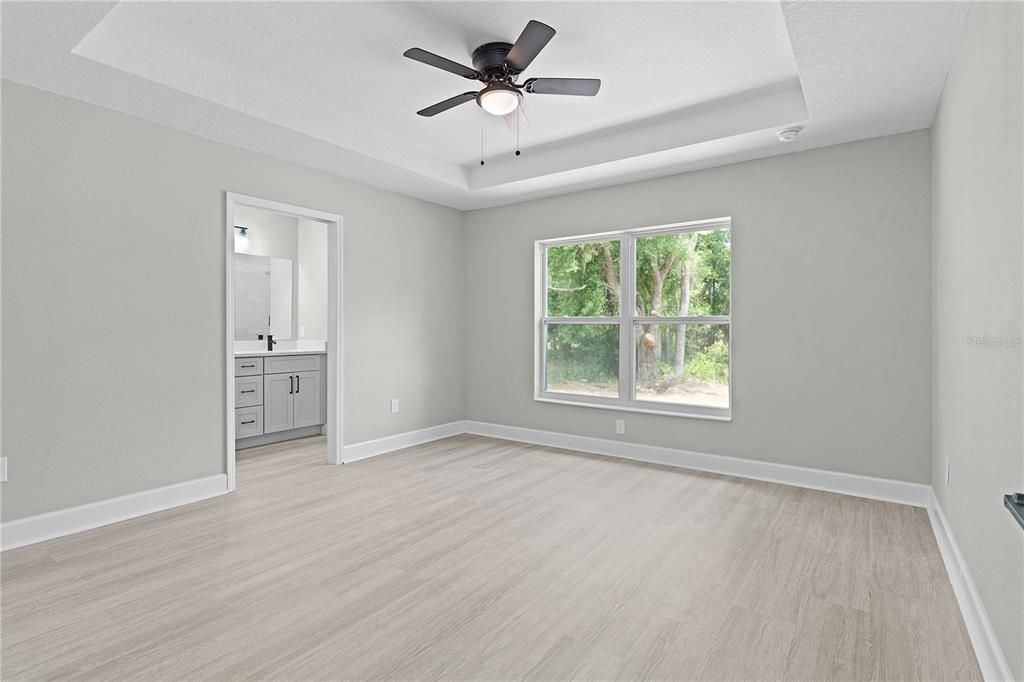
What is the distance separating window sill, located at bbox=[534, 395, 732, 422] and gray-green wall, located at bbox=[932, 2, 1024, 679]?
163 cm

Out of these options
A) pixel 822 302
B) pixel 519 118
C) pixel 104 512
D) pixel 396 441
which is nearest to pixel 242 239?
pixel 396 441

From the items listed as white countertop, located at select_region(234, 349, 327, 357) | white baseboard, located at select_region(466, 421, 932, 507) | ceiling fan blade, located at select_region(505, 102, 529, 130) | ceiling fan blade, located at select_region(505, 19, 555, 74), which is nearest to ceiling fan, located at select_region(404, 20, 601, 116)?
ceiling fan blade, located at select_region(505, 19, 555, 74)

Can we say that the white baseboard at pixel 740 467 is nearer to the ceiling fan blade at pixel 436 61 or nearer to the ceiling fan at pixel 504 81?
the ceiling fan at pixel 504 81

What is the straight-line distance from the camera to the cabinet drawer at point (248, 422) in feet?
16.2

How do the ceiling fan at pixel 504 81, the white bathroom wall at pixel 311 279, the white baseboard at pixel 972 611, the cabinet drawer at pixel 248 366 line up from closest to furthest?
the white baseboard at pixel 972 611
the ceiling fan at pixel 504 81
the cabinet drawer at pixel 248 366
the white bathroom wall at pixel 311 279

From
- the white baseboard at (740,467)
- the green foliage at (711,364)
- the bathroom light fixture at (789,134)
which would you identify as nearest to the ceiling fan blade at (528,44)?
the bathroom light fixture at (789,134)

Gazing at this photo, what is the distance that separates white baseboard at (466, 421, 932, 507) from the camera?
350cm

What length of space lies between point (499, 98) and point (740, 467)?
10.4ft

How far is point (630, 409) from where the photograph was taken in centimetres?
473

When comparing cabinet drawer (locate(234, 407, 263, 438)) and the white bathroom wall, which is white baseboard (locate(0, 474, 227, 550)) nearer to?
cabinet drawer (locate(234, 407, 263, 438))

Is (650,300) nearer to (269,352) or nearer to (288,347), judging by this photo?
(269,352)

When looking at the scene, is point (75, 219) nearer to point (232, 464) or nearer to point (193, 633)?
point (232, 464)

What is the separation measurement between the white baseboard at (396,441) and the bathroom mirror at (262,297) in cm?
223

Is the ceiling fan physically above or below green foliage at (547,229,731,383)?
above
